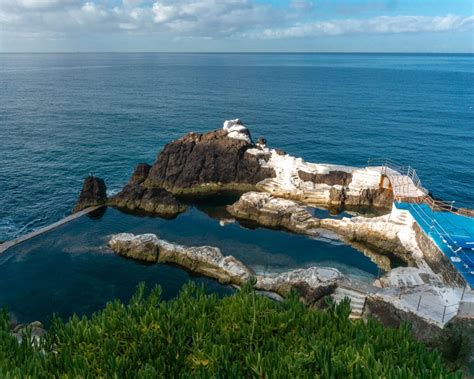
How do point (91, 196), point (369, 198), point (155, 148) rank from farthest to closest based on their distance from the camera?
point (155, 148) → point (369, 198) → point (91, 196)

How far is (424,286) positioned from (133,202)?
116 feet

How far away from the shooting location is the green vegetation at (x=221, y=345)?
10.9 metres

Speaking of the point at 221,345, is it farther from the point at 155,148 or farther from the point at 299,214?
the point at 155,148

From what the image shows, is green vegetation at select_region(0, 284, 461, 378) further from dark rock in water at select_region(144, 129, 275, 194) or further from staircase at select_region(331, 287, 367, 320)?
dark rock in water at select_region(144, 129, 275, 194)

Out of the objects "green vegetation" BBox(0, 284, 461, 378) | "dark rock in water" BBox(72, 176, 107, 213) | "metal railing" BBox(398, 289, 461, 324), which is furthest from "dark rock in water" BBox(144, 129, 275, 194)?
"green vegetation" BBox(0, 284, 461, 378)

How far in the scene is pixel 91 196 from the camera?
50.5 m

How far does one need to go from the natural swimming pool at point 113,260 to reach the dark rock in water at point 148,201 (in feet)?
5.27

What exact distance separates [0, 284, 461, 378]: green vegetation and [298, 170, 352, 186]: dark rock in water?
→ 3930 centimetres

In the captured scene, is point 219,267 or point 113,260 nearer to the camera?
point 219,267

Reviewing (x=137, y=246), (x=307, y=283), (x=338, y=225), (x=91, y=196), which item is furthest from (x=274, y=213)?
(x=91, y=196)

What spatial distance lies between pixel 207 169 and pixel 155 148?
23.8 m

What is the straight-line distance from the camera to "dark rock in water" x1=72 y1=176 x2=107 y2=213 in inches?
1971

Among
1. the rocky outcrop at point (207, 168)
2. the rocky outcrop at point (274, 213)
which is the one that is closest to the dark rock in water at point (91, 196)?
the rocky outcrop at point (207, 168)

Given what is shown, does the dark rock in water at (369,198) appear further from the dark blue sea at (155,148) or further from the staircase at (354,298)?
the staircase at (354,298)
